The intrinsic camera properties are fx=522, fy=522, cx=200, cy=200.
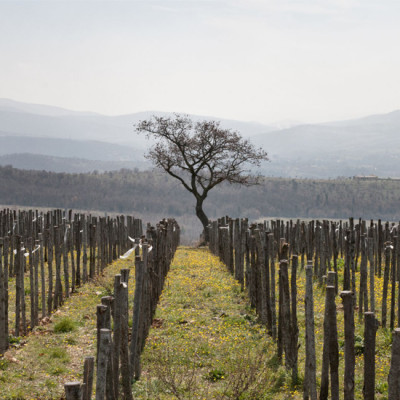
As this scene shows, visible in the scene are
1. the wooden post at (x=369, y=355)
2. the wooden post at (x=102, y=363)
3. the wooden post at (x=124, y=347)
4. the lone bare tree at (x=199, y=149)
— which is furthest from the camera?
the lone bare tree at (x=199, y=149)

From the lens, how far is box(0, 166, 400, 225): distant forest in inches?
5945

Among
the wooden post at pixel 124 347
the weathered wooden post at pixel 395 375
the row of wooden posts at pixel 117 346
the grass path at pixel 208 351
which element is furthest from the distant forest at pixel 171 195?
the weathered wooden post at pixel 395 375

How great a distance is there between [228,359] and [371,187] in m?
146

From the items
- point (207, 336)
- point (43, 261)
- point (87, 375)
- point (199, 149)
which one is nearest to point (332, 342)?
point (87, 375)

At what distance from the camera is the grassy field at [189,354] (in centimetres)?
729

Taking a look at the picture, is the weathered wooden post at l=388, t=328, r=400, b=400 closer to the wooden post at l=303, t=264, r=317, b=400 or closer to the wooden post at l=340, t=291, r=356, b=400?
the wooden post at l=340, t=291, r=356, b=400

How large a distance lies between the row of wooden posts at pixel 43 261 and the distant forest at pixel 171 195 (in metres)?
130

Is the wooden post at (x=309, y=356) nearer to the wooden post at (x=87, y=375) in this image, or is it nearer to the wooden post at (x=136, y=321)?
the wooden post at (x=136, y=321)

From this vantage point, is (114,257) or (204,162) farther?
(204,162)

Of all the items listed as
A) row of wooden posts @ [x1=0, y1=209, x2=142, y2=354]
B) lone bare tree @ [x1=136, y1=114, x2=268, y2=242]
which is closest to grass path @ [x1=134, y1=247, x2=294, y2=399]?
row of wooden posts @ [x1=0, y1=209, x2=142, y2=354]

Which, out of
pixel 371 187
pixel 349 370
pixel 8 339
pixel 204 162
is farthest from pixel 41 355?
pixel 371 187

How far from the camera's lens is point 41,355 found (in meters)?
8.88

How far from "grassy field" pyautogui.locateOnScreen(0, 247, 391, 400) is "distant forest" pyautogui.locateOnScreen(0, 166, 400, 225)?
5412 inches

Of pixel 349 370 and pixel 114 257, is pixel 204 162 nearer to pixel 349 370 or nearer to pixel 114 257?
pixel 114 257
